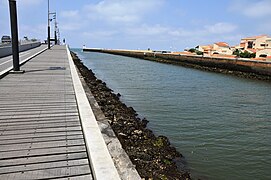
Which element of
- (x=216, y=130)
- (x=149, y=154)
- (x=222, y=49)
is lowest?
(x=216, y=130)

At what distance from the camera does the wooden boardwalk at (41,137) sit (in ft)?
10.1

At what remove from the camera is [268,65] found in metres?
27.8

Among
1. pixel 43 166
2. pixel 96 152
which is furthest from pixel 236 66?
pixel 43 166

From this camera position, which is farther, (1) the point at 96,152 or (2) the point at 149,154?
(2) the point at 149,154

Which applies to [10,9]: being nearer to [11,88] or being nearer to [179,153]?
[11,88]

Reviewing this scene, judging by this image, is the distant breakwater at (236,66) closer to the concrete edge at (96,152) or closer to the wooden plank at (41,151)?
the concrete edge at (96,152)

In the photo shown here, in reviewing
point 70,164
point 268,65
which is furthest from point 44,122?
point 268,65

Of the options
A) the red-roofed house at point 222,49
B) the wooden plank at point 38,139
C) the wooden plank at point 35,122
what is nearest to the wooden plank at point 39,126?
Result: the wooden plank at point 35,122

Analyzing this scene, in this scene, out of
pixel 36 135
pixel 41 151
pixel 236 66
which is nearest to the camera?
pixel 41 151

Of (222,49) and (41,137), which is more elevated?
(222,49)

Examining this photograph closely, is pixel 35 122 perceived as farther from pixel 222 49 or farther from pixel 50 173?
pixel 222 49

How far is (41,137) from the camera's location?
3.99 meters

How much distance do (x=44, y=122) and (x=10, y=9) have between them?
7.56 metres

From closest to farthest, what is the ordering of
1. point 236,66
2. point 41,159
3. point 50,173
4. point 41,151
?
1. point 50,173
2. point 41,159
3. point 41,151
4. point 236,66
